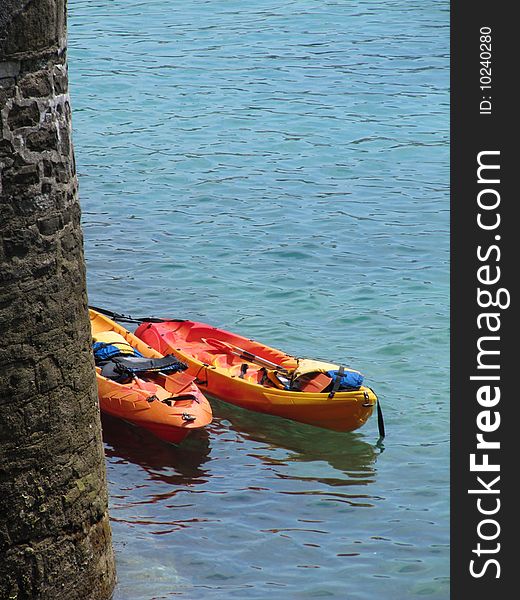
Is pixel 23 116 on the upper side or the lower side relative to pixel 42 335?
upper

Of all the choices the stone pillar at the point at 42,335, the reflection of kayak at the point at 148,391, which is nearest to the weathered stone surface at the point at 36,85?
the stone pillar at the point at 42,335

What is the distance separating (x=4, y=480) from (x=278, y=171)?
12.6 m

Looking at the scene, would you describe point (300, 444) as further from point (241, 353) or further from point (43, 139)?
point (43, 139)

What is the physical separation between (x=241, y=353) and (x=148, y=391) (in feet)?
4.36

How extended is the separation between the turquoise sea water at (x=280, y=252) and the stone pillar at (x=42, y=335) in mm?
931

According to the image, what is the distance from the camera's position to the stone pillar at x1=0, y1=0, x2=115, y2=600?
5.45 meters

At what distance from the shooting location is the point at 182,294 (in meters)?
13.4

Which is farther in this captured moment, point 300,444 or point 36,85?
point 300,444

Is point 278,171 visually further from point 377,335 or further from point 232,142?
point 377,335

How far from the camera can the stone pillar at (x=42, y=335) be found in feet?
17.9

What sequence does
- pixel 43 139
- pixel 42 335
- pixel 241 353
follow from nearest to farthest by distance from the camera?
pixel 43 139 < pixel 42 335 < pixel 241 353

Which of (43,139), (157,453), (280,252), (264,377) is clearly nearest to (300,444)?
(264,377)

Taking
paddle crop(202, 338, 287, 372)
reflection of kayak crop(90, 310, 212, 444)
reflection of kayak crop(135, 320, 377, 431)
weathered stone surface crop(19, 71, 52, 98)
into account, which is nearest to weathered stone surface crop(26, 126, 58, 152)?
weathered stone surface crop(19, 71, 52, 98)

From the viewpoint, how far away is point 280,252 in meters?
14.6
